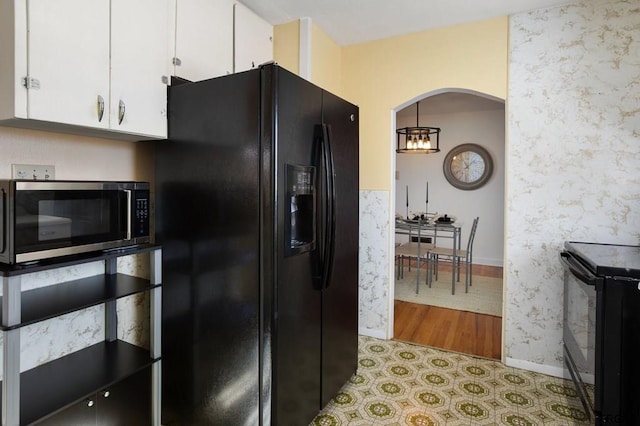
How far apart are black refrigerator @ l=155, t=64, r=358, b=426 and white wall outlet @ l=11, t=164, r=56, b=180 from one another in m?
0.45

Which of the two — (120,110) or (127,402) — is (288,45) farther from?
(127,402)

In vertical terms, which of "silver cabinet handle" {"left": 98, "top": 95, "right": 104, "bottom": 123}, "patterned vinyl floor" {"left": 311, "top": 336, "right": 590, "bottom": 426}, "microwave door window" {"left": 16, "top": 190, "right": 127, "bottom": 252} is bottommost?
"patterned vinyl floor" {"left": 311, "top": 336, "right": 590, "bottom": 426}

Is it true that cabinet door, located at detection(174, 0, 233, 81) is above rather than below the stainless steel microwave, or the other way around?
above

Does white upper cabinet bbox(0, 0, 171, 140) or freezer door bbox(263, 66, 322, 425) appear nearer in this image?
white upper cabinet bbox(0, 0, 171, 140)

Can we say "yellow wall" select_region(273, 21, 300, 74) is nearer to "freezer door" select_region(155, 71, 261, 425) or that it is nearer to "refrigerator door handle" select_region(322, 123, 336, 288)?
"refrigerator door handle" select_region(322, 123, 336, 288)

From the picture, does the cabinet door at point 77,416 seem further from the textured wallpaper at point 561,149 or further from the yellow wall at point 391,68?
the textured wallpaper at point 561,149

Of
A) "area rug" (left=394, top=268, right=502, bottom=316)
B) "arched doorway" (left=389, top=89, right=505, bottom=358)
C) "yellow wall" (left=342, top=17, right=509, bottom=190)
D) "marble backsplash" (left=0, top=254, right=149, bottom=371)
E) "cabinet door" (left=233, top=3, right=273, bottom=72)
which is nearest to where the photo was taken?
"marble backsplash" (left=0, top=254, right=149, bottom=371)

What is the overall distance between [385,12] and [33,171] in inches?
93.0

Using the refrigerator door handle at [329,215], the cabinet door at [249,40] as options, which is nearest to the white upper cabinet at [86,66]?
the cabinet door at [249,40]

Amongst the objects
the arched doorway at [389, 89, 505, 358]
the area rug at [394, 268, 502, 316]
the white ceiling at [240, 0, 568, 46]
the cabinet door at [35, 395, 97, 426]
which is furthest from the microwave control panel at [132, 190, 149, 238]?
the arched doorway at [389, 89, 505, 358]

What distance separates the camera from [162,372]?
6.12ft

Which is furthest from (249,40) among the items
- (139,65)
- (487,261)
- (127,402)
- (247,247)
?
(487,261)

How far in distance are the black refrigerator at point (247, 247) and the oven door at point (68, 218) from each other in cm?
28

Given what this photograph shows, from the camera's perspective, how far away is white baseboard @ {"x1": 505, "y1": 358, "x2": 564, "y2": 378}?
246 centimetres
